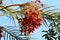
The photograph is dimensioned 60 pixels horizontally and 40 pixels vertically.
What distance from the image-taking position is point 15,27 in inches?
129

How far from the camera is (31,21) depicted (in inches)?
93.7

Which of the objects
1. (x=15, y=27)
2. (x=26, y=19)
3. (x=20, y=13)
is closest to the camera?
(x=26, y=19)

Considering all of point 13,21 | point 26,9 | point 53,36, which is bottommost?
point 53,36

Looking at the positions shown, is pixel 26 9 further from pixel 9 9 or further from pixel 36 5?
pixel 9 9

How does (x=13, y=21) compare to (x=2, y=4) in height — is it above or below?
below

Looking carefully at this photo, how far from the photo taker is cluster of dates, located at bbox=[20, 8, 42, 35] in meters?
2.37

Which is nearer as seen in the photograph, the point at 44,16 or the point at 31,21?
the point at 31,21

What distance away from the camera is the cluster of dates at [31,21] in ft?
7.77

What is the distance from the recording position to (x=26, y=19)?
240cm

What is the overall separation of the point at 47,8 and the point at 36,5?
491 mm

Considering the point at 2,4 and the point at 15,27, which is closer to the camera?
the point at 2,4

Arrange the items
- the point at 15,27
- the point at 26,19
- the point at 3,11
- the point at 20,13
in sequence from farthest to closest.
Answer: the point at 15,27
the point at 3,11
the point at 20,13
the point at 26,19

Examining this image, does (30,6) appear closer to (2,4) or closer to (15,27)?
(2,4)

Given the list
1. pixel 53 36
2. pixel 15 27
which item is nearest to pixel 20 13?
pixel 15 27
